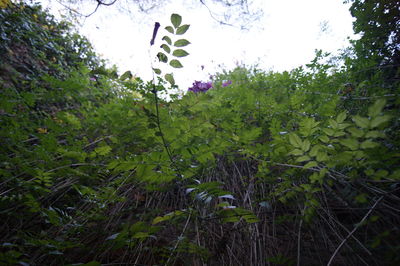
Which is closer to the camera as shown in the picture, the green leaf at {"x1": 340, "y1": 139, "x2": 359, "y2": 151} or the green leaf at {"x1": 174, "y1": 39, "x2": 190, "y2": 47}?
the green leaf at {"x1": 340, "y1": 139, "x2": 359, "y2": 151}

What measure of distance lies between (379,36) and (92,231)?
261cm

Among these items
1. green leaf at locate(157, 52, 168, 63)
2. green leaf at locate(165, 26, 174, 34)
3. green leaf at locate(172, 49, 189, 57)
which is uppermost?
green leaf at locate(165, 26, 174, 34)

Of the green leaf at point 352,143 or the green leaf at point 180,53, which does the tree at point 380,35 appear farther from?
the green leaf at point 180,53

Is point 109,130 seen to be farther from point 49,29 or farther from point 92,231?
point 49,29

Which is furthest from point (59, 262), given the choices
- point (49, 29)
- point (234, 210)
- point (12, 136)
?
point (49, 29)

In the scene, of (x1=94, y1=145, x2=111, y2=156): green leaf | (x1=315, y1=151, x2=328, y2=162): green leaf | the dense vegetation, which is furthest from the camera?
(x1=94, y1=145, x2=111, y2=156): green leaf

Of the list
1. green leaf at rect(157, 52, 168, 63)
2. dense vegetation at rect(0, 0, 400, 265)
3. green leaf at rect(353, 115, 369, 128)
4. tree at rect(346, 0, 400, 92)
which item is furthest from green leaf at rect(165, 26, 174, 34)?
tree at rect(346, 0, 400, 92)

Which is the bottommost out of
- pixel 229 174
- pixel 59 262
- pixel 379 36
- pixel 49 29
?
pixel 59 262

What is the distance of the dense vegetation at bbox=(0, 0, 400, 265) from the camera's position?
31.3 inches

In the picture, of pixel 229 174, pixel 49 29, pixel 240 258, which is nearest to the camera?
pixel 240 258

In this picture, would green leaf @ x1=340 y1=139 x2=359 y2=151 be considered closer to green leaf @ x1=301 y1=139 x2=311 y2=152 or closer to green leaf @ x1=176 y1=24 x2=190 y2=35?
green leaf @ x1=301 y1=139 x2=311 y2=152

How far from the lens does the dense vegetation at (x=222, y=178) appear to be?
796mm

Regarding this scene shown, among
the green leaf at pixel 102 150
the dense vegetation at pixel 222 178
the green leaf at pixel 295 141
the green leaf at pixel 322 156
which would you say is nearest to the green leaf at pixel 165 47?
the dense vegetation at pixel 222 178

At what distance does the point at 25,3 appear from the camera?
3.93 m
